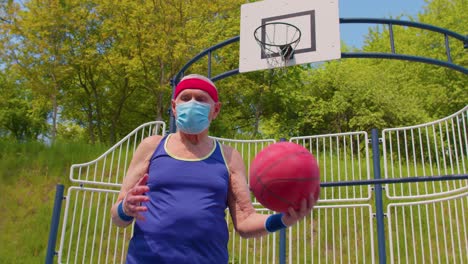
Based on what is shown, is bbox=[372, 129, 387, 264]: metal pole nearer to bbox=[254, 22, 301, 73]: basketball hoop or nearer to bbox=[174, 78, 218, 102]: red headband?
bbox=[254, 22, 301, 73]: basketball hoop

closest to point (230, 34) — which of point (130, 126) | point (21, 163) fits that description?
point (130, 126)

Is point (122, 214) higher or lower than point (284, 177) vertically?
lower

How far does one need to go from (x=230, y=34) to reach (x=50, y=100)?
29.7 ft

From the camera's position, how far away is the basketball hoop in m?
6.76

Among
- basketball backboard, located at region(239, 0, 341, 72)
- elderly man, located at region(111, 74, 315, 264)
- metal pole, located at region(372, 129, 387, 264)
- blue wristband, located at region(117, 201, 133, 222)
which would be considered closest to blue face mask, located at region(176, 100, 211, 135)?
elderly man, located at region(111, 74, 315, 264)

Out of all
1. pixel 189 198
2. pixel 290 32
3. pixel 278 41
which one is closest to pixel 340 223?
pixel 278 41

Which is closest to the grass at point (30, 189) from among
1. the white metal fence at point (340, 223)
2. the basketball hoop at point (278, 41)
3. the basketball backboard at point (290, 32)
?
the white metal fence at point (340, 223)

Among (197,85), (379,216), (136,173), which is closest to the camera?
(136,173)

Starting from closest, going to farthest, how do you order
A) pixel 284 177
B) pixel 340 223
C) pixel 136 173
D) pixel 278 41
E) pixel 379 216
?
pixel 284 177, pixel 136 173, pixel 379 216, pixel 340 223, pixel 278 41

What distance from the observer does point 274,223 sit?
1.90 metres

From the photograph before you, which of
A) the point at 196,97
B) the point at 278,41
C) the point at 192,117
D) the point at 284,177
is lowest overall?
the point at 284,177

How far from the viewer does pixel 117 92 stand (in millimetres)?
19031

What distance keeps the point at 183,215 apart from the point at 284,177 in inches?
22.9

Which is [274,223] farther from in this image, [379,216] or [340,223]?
[340,223]
